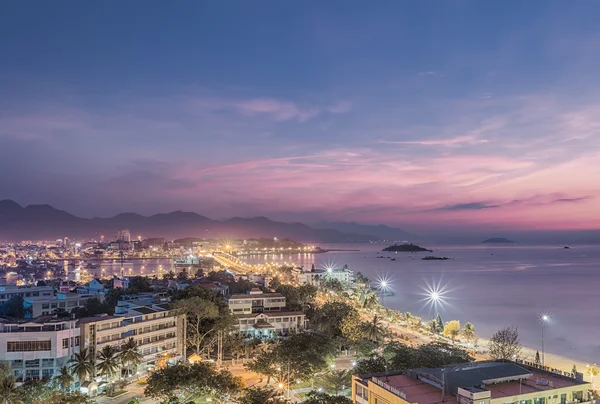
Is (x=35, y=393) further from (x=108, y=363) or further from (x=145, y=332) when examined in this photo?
(x=145, y=332)

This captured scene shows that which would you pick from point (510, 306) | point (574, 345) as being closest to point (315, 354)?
point (574, 345)

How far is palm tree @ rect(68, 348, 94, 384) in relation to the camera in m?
20.7

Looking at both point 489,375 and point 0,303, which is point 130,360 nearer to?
point 489,375

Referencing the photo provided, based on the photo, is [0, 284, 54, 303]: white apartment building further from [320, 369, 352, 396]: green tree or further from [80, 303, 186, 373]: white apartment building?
[320, 369, 352, 396]: green tree

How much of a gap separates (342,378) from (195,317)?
12.4m

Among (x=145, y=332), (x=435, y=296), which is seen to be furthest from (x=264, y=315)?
(x=435, y=296)

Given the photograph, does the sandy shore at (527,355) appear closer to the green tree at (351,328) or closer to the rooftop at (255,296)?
the green tree at (351,328)

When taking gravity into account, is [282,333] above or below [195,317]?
below

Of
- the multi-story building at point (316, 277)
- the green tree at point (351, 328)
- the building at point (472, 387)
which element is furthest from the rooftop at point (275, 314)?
the multi-story building at point (316, 277)

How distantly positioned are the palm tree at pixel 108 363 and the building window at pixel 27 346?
2410mm

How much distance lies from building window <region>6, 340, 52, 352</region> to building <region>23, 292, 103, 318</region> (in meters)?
18.2

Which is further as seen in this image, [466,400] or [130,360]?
[130,360]

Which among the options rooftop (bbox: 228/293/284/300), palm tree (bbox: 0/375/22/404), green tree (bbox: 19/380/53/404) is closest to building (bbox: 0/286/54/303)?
rooftop (bbox: 228/293/284/300)

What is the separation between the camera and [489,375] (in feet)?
53.9
